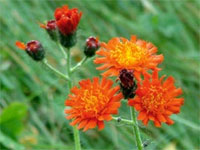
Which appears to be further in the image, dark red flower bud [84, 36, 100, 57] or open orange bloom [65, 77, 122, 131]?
dark red flower bud [84, 36, 100, 57]

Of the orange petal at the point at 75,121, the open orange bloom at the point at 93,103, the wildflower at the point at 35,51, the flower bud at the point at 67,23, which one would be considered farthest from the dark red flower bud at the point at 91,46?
the orange petal at the point at 75,121

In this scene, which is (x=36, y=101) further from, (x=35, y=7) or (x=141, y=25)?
(x=141, y=25)

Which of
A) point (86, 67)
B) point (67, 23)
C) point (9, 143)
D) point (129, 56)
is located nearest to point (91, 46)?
point (67, 23)

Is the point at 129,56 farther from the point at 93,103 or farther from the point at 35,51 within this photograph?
the point at 35,51

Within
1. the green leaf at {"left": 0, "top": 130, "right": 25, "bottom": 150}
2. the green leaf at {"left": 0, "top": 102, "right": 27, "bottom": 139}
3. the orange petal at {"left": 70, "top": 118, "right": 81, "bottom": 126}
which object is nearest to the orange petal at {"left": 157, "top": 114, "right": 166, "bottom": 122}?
the orange petal at {"left": 70, "top": 118, "right": 81, "bottom": 126}

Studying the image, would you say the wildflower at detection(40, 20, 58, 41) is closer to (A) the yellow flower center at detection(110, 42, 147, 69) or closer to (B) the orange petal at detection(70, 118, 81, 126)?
(A) the yellow flower center at detection(110, 42, 147, 69)

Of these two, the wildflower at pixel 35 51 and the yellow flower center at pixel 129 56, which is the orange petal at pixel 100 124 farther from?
the wildflower at pixel 35 51

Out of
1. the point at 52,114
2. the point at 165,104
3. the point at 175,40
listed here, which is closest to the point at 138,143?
the point at 165,104

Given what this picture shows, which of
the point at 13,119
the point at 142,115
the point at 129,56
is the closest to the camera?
the point at 142,115
